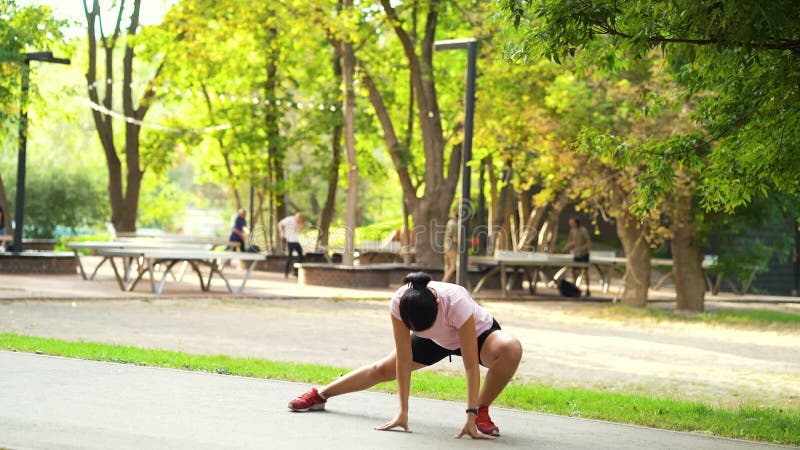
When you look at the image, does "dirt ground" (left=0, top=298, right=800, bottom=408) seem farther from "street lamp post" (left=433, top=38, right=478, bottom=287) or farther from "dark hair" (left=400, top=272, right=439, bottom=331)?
"dark hair" (left=400, top=272, right=439, bottom=331)

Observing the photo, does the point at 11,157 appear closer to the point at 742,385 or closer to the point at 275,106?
the point at 275,106

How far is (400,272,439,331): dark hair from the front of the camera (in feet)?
23.9

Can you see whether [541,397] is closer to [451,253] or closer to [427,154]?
[451,253]

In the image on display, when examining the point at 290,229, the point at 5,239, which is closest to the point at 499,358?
the point at 5,239

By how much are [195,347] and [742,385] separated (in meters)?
5.64

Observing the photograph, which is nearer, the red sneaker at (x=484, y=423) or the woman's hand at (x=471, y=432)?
the woman's hand at (x=471, y=432)

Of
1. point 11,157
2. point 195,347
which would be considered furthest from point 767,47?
point 11,157

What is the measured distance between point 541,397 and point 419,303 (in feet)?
10.4

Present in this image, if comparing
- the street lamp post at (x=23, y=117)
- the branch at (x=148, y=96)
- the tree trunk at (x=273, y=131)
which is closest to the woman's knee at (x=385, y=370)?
the street lamp post at (x=23, y=117)

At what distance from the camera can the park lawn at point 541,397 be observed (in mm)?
8945

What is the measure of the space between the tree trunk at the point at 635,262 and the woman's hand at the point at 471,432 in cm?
1737

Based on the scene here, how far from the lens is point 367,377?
823cm

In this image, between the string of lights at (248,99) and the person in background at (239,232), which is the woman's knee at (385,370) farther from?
the string of lights at (248,99)

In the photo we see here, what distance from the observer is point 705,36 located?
788 cm
